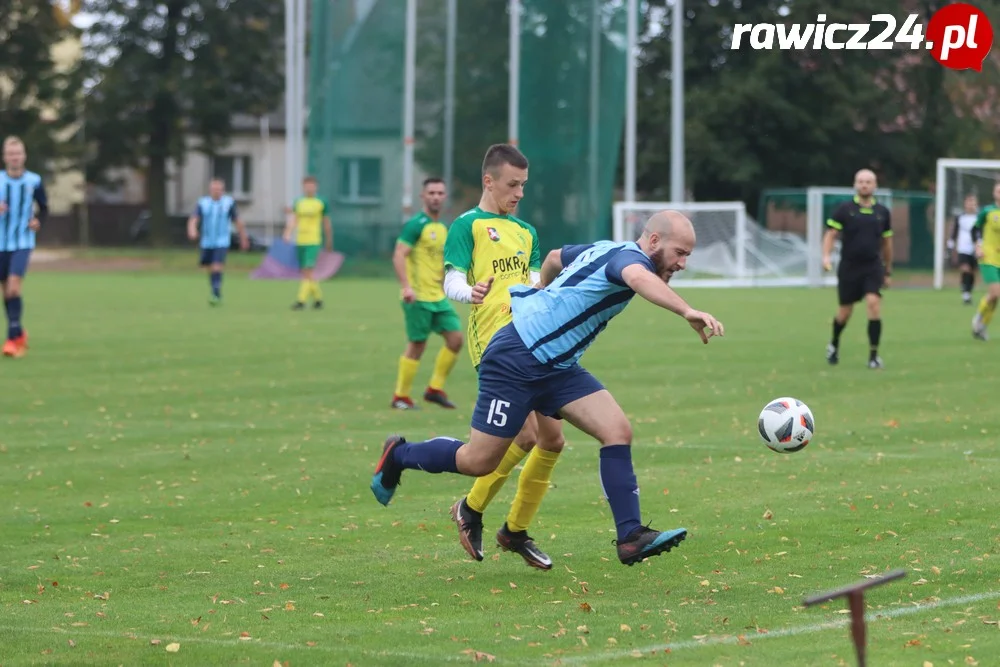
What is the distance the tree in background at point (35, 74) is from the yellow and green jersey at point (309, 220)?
31256mm

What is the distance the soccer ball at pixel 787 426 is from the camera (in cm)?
743

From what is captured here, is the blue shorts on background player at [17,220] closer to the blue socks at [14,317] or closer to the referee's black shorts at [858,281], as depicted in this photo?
the blue socks at [14,317]

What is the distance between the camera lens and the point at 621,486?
6.61 meters

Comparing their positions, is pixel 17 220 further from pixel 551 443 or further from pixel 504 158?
pixel 551 443

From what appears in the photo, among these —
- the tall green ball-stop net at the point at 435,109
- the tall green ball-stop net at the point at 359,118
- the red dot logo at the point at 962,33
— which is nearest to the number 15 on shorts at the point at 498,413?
the tall green ball-stop net at the point at 435,109

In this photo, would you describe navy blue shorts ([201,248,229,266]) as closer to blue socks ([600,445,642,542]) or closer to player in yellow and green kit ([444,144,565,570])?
player in yellow and green kit ([444,144,565,570])

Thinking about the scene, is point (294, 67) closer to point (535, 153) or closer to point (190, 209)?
point (535, 153)

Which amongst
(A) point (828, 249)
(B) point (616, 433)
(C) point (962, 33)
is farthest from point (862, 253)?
(C) point (962, 33)

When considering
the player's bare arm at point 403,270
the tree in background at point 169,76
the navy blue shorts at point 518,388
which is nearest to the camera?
the navy blue shorts at point 518,388

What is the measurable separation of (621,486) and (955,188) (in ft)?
104

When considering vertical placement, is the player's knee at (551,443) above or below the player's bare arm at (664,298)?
below

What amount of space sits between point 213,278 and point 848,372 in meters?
14.5

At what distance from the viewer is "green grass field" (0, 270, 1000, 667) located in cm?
573

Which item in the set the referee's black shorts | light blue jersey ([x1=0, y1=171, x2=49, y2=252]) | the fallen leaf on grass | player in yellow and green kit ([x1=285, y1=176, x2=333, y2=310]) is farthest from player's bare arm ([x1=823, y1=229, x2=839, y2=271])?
the fallen leaf on grass
